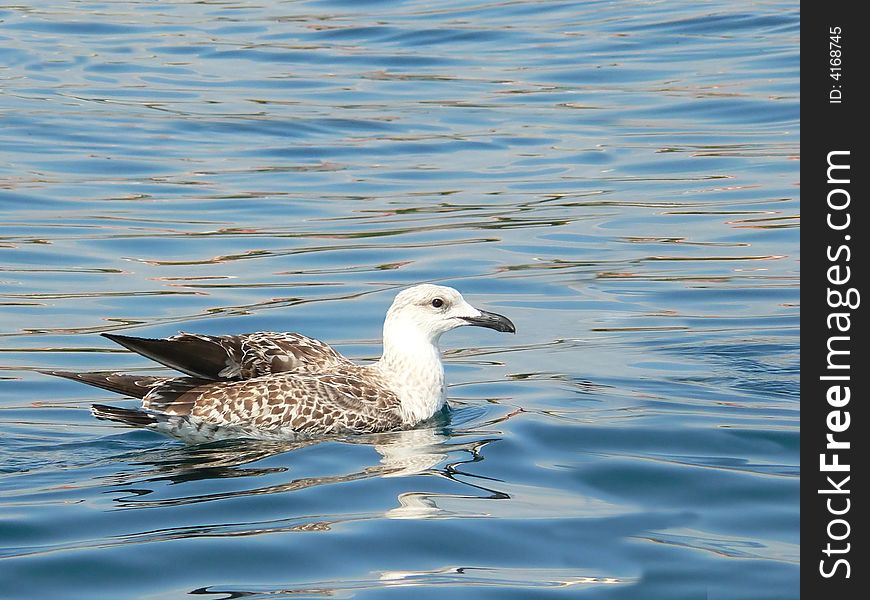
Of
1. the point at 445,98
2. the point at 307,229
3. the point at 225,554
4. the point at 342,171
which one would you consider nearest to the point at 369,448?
the point at 225,554

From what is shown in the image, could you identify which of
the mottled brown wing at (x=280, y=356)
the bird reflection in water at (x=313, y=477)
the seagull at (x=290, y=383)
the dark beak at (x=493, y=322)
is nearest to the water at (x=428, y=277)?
the bird reflection in water at (x=313, y=477)

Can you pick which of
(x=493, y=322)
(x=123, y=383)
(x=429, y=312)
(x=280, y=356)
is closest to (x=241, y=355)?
(x=280, y=356)

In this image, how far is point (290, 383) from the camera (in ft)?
32.0

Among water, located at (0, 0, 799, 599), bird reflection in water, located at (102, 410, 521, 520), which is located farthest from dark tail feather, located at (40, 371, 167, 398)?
bird reflection in water, located at (102, 410, 521, 520)

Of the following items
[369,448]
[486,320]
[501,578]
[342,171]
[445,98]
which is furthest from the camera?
[445,98]

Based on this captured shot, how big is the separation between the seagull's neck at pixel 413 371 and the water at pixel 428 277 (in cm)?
18

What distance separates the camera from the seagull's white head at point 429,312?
10.1 metres

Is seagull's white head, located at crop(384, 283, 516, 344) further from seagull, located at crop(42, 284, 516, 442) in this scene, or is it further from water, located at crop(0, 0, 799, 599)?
water, located at crop(0, 0, 799, 599)

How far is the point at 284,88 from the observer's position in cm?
2339

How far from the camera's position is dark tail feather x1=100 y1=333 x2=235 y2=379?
369 inches
